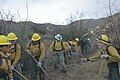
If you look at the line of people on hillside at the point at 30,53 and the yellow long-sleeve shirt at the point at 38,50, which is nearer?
the line of people on hillside at the point at 30,53

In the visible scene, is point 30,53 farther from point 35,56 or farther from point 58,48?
point 58,48

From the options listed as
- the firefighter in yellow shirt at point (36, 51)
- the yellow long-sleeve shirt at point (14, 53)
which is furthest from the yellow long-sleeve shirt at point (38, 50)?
the yellow long-sleeve shirt at point (14, 53)

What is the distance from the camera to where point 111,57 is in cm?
1180

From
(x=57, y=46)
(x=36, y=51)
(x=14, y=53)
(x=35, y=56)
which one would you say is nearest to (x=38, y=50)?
(x=36, y=51)

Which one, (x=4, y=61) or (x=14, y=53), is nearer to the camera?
(x=4, y=61)

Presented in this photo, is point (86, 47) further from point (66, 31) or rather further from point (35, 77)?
point (35, 77)

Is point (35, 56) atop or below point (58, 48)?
below

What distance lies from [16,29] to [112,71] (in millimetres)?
9581

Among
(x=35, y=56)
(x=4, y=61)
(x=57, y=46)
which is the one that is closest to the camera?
(x=4, y=61)

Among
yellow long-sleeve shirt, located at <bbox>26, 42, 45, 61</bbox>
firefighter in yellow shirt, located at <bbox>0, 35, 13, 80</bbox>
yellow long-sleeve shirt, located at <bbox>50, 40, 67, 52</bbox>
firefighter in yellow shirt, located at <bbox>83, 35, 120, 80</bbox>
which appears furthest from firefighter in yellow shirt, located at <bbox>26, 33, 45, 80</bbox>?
firefighter in yellow shirt, located at <bbox>0, 35, 13, 80</bbox>

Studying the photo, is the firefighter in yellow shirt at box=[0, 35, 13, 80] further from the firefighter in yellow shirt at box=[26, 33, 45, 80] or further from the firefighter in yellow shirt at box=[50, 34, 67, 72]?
the firefighter in yellow shirt at box=[50, 34, 67, 72]

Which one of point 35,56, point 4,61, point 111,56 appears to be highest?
point 4,61

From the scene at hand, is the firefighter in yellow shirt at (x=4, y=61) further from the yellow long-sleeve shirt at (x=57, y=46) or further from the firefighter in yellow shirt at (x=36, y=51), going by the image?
the yellow long-sleeve shirt at (x=57, y=46)

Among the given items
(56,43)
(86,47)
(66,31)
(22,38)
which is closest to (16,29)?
(22,38)
